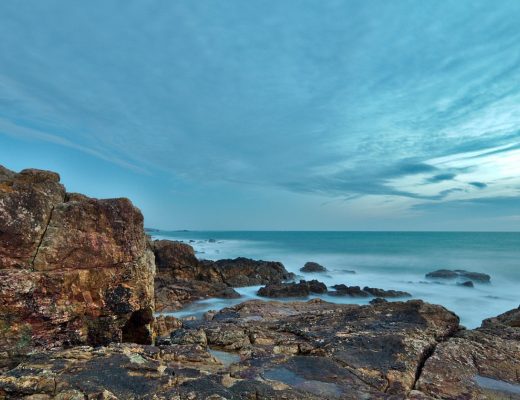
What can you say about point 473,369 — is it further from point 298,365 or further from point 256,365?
point 256,365

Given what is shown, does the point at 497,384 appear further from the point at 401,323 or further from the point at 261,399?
the point at 261,399

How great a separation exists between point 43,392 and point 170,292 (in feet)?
58.3

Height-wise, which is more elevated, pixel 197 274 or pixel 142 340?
pixel 142 340

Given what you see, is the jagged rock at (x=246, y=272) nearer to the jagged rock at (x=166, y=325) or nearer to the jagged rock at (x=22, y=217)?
the jagged rock at (x=166, y=325)

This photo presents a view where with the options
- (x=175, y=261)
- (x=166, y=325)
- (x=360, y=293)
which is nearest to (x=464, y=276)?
(x=360, y=293)

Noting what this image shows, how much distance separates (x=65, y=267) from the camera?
7.10 m

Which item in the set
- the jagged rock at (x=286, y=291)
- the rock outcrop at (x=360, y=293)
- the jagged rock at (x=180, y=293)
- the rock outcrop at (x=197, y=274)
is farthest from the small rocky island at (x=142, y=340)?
the rock outcrop at (x=360, y=293)

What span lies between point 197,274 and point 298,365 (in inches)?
946

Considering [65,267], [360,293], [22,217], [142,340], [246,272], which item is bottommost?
[360,293]

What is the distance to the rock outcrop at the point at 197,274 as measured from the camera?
72.8 feet

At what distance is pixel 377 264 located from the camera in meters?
59.2

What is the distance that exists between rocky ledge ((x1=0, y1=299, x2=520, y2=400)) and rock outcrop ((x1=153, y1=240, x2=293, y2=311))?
14.4m

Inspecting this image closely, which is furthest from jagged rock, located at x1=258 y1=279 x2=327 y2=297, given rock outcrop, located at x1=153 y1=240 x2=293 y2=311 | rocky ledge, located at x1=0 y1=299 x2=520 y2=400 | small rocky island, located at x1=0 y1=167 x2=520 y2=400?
rocky ledge, located at x1=0 y1=299 x2=520 y2=400

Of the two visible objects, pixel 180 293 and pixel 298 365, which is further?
pixel 180 293
